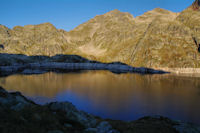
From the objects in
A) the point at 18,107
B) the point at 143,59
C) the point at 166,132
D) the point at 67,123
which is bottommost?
the point at 166,132

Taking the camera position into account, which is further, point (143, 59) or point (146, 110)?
point (143, 59)

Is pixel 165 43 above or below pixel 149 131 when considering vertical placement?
above

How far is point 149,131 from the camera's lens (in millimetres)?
25641

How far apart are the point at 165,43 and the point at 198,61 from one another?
4530cm

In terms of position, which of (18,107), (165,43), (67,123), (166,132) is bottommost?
(166,132)

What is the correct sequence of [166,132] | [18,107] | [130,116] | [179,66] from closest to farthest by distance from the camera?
1. [18,107]
2. [166,132]
3. [130,116]
4. [179,66]

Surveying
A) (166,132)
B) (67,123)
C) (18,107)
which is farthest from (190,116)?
(18,107)

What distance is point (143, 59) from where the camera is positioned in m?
181

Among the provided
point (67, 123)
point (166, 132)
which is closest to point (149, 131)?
point (166, 132)

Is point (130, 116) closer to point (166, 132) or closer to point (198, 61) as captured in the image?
point (166, 132)

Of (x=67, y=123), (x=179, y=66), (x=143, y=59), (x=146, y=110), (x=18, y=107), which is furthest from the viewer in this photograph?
(x=143, y=59)

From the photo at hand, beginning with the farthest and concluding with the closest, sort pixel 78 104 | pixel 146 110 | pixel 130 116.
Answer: pixel 78 104 < pixel 146 110 < pixel 130 116

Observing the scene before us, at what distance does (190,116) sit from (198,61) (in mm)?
138814

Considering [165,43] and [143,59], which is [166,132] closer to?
[143,59]
